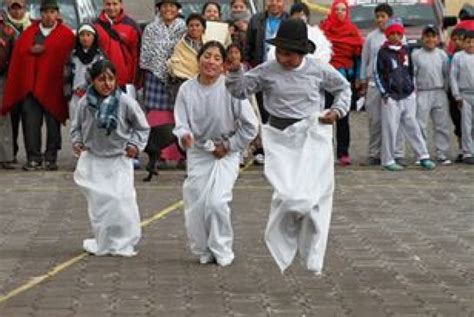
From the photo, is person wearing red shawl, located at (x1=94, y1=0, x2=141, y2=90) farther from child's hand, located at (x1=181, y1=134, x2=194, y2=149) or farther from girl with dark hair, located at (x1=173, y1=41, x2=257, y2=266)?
child's hand, located at (x1=181, y1=134, x2=194, y2=149)

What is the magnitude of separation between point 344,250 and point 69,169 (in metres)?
6.30

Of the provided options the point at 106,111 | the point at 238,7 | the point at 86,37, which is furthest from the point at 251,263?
the point at 238,7

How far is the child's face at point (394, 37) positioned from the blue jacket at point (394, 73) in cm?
10

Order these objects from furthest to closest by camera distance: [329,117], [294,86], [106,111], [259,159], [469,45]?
[469,45], [259,159], [106,111], [294,86], [329,117]

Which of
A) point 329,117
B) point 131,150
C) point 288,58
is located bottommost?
point 131,150

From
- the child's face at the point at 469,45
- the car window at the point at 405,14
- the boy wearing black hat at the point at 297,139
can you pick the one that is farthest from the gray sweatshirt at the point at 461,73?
the car window at the point at 405,14

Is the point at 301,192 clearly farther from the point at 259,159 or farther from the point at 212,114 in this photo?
the point at 259,159

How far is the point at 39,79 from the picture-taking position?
56.2 ft

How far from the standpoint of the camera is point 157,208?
14.1 metres

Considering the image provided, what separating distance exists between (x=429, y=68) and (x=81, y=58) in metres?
4.17

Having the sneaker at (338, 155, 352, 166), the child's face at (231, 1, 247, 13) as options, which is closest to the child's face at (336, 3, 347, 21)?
the child's face at (231, 1, 247, 13)

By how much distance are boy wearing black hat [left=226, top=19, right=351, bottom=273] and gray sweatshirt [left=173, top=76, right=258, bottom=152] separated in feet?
2.22

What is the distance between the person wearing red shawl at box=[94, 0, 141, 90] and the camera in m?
16.7

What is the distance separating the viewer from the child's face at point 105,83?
11523 mm
